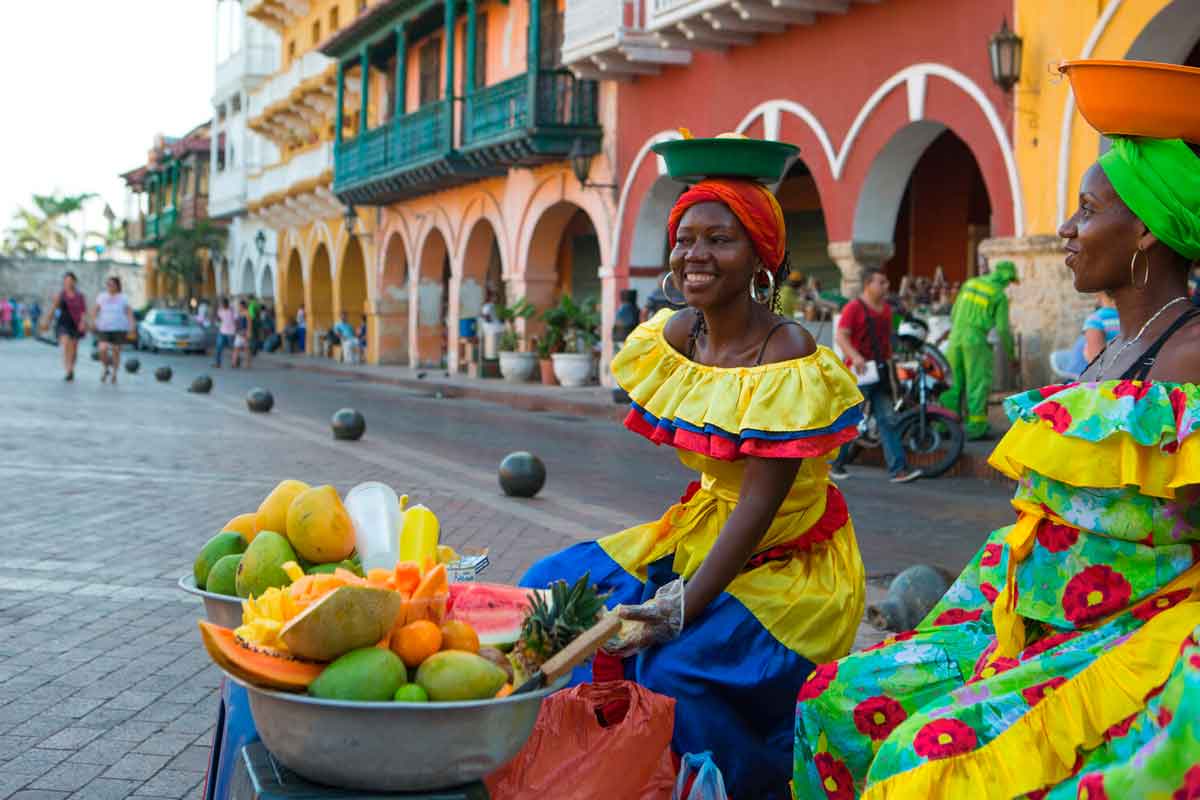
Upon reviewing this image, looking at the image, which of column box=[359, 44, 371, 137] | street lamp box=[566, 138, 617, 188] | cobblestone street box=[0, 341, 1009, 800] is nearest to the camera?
cobblestone street box=[0, 341, 1009, 800]

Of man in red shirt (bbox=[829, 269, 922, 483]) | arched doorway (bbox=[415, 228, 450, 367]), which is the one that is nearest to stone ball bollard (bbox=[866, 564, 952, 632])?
man in red shirt (bbox=[829, 269, 922, 483])

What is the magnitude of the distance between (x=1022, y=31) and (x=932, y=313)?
3.70 m

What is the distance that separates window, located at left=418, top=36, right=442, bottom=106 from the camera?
104ft

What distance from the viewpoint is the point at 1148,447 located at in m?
2.36

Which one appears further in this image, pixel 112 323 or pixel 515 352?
pixel 515 352

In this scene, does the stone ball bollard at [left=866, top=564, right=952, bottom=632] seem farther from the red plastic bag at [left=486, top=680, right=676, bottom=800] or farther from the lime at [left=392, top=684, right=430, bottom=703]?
the lime at [left=392, top=684, right=430, bottom=703]

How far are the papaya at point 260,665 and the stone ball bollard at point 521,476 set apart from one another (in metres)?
7.51

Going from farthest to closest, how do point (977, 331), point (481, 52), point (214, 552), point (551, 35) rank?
point (481, 52) → point (551, 35) → point (977, 331) → point (214, 552)

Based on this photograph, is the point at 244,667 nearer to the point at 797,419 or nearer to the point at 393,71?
the point at 797,419

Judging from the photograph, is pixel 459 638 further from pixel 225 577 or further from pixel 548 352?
pixel 548 352

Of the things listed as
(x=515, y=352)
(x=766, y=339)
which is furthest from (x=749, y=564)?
(x=515, y=352)

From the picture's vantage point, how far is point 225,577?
265 cm

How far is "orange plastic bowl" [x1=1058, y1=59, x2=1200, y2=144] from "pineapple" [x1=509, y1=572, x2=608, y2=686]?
130 centimetres

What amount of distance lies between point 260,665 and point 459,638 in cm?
33
